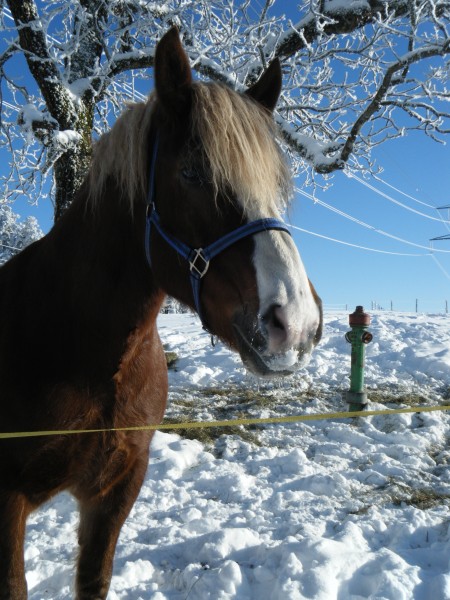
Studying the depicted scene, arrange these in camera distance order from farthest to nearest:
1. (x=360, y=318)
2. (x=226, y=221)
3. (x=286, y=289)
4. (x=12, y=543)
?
1. (x=360, y=318)
2. (x=12, y=543)
3. (x=226, y=221)
4. (x=286, y=289)

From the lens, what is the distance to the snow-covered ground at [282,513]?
7.42 ft

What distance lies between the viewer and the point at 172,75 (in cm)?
151

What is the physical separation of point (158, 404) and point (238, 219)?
1.11 m

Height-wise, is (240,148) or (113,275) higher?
(240,148)

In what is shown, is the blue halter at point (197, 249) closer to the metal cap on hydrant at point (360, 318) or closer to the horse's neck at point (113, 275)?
the horse's neck at point (113, 275)

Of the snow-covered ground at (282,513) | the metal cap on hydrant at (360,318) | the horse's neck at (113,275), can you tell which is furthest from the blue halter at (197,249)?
the metal cap on hydrant at (360,318)

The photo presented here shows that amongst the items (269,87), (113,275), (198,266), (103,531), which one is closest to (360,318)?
(269,87)

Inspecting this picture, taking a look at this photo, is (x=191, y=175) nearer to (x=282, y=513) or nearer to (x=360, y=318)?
(x=282, y=513)

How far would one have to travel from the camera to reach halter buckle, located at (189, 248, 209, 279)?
142 centimetres

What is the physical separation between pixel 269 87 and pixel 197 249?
909mm

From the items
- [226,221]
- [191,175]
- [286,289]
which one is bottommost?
[286,289]

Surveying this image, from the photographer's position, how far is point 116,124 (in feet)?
5.76

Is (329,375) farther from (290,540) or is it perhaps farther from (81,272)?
(81,272)

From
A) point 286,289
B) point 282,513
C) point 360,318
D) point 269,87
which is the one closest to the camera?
point 286,289
